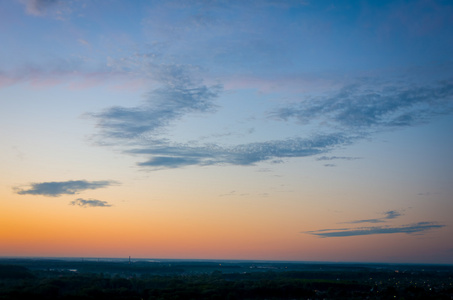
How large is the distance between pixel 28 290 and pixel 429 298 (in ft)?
280

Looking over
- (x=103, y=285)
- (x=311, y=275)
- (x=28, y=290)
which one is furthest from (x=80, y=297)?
(x=311, y=275)

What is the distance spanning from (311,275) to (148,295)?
113914 mm

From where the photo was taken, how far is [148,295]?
8556 centimetres

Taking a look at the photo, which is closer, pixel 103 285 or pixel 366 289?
pixel 103 285

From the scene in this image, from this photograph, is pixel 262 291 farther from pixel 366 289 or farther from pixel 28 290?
pixel 28 290

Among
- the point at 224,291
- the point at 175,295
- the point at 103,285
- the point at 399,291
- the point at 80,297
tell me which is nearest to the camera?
the point at 80,297

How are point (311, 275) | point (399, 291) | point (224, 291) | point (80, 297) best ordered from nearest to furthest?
point (80, 297)
point (224, 291)
point (399, 291)
point (311, 275)

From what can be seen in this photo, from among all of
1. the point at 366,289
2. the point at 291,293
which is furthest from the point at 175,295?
the point at 366,289

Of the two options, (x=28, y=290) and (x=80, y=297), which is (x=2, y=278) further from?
(x=80, y=297)

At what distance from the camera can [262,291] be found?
10400 centimetres

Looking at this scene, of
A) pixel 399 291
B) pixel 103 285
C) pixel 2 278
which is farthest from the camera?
pixel 2 278

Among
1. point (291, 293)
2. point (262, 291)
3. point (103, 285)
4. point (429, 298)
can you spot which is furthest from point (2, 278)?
point (429, 298)

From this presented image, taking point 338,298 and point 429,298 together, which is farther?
point 338,298

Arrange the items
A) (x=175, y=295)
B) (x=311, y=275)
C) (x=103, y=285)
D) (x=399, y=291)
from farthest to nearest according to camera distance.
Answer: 1. (x=311, y=275)
2. (x=399, y=291)
3. (x=103, y=285)
4. (x=175, y=295)
